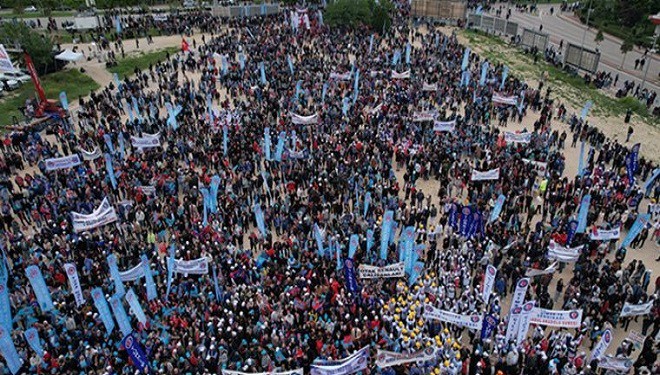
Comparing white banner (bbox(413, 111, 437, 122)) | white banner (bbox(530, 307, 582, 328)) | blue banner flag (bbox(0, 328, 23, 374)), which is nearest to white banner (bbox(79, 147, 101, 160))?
blue banner flag (bbox(0, 328, 23, 374))

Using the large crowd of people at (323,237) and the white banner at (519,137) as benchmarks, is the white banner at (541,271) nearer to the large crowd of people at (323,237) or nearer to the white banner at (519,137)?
the large crowd of people at (323,237)

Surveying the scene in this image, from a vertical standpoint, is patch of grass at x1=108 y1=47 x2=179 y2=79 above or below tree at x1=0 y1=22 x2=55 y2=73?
below

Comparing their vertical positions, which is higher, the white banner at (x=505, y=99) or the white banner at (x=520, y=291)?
the white banner at (x=505, y=99)

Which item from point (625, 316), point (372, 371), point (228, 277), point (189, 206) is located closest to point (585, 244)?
point (625, 316)

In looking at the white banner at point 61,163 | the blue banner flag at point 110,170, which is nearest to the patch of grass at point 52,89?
the white banner at point 61,163

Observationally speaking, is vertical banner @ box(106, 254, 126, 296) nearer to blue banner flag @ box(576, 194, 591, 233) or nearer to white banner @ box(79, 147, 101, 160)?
white banner @ box(79, 147, 101, 160)

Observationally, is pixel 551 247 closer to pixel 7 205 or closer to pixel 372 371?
pixel 372 371
